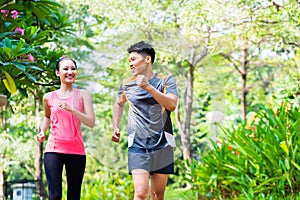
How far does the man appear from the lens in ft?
10.2

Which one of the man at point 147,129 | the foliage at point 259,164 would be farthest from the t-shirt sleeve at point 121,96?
the foliage at point 259,164

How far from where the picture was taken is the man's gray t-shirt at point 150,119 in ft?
10.2

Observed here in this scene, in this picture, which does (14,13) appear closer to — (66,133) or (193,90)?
(193,90)

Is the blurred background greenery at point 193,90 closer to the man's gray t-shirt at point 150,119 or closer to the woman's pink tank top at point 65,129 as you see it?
the woman's pink tank top at point 65,129

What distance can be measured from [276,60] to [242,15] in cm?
738

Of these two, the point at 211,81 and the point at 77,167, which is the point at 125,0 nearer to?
the point at 211,81

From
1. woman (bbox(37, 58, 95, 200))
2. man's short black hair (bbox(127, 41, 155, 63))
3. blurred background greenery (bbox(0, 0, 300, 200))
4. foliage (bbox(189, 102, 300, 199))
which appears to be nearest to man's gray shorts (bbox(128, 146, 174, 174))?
woman (bbox(37, 58, 95, 200))

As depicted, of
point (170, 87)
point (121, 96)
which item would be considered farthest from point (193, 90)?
point (170, 87)

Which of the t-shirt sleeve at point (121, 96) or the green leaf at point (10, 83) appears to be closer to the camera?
the t-shirt sleeve at point (121, 96)

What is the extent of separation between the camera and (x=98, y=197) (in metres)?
6.50

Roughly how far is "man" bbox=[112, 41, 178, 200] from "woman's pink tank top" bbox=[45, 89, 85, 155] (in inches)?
9.5

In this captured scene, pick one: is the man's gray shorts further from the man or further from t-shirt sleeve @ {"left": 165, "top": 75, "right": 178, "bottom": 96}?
t-shirt sleeve @ {"left": 165, "top": 75, "right": 178, "bottom": 96}

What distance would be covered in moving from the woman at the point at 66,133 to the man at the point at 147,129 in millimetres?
242

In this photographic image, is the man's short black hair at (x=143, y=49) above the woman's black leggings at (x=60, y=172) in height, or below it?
above
